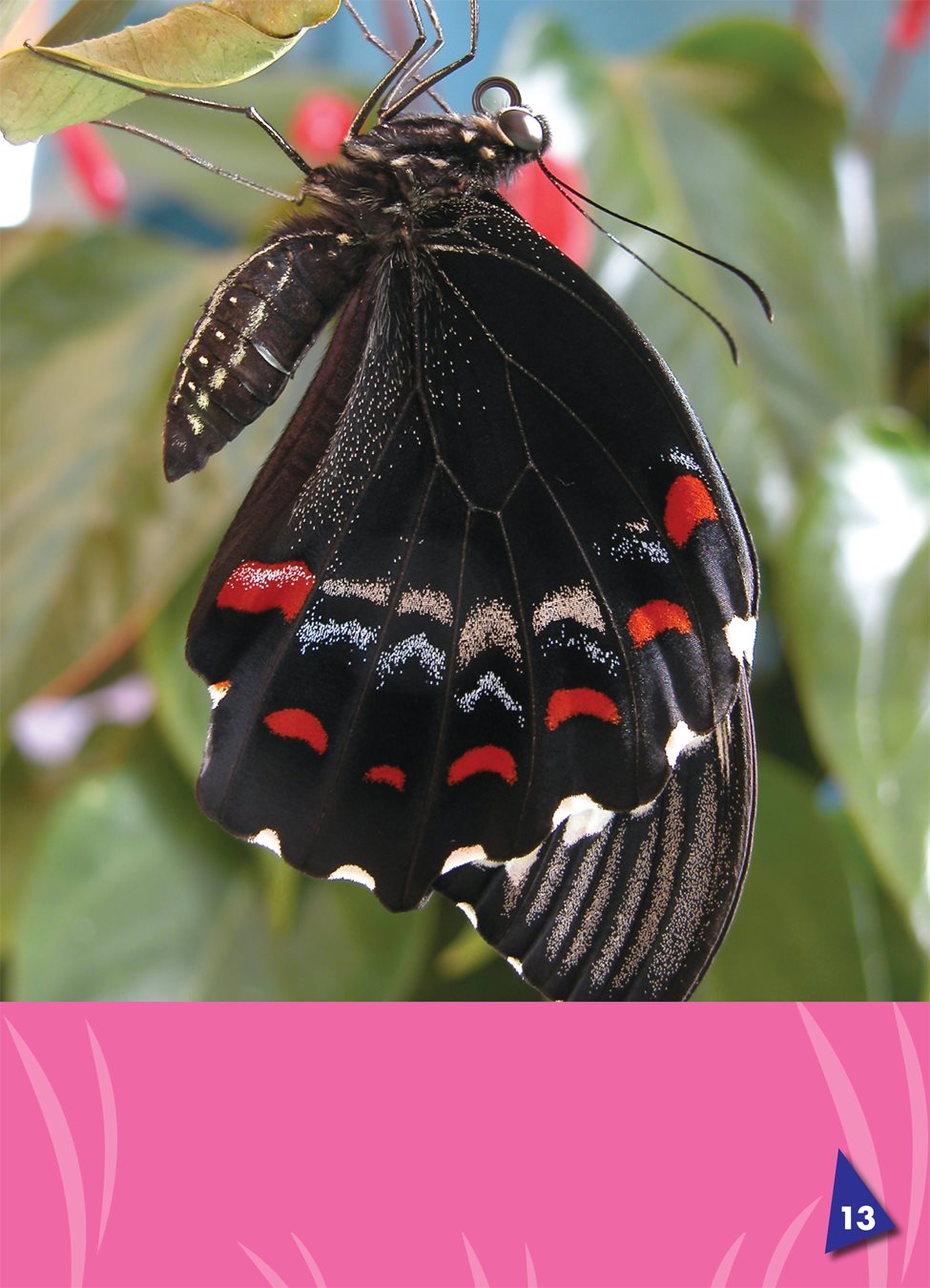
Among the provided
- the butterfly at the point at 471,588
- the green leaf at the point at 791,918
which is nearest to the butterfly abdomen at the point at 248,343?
the butterfly at the point at 471,588

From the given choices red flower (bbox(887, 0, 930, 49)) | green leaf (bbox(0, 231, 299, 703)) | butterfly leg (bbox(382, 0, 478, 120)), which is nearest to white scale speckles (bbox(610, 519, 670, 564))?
butterfly leg (bbox(382, 0, 478, 120))

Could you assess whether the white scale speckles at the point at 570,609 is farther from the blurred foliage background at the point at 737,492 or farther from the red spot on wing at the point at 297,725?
the blurred foliage background at the point at 737,492

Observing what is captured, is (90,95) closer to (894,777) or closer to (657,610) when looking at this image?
(657,610)

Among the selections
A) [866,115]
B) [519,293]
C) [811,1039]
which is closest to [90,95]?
[519,293]

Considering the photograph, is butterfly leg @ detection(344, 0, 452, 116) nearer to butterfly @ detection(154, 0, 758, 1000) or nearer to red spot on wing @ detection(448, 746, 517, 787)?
butterfly @ detection(154, 0, 758, 1000)

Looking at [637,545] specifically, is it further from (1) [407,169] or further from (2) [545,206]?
(2) [545,206]

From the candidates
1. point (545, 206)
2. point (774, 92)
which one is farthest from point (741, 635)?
point (774, 92)

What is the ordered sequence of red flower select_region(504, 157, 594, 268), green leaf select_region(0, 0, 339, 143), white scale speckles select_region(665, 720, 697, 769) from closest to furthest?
1. green leaf select_region(0, 0, 339, 143)
2. white scale speckles select_region(665, 720, 697, 769)
3. red flower select_region(504, 157, 594, 268)

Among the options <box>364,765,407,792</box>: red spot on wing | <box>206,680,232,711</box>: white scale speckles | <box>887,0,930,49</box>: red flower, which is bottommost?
<box>206,680,232,711</box>: white scale speckles
